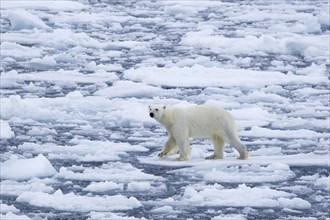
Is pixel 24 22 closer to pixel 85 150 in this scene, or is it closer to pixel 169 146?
pixel 85 150

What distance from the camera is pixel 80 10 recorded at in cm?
1827

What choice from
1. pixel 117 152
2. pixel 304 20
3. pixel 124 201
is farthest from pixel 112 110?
pixel 304 20

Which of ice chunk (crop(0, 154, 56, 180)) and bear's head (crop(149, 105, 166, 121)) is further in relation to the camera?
bear's head (crop(149, 105, 166, 121))

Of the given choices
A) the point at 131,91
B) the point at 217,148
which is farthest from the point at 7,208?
the point at 131,91

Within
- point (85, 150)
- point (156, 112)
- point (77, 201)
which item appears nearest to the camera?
point (77, 201)

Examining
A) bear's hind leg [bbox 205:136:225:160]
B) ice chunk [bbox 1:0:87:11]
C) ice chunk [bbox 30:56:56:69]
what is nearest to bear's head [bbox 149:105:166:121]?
bear's hind leg [bbox 205:136:225:160]

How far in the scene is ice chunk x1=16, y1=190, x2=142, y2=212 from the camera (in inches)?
251

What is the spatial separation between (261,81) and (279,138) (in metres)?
2.99

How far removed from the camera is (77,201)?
6508 millimetres

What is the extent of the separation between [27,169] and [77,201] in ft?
2.78

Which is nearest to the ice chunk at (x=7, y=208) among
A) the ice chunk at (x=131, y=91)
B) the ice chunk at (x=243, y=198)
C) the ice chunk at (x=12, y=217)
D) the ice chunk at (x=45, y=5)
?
the ice chunk at (x=12, y=217)

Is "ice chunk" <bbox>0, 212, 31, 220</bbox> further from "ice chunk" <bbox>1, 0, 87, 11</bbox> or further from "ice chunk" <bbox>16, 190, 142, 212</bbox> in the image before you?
"ice chunk" <bbox>1, 0, 87, 11</bbox>

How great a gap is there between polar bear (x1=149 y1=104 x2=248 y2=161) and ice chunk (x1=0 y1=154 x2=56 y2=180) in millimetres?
989

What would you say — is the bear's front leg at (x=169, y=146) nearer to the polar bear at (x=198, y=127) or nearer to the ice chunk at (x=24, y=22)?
the polar bear at (x=198, y=127)
